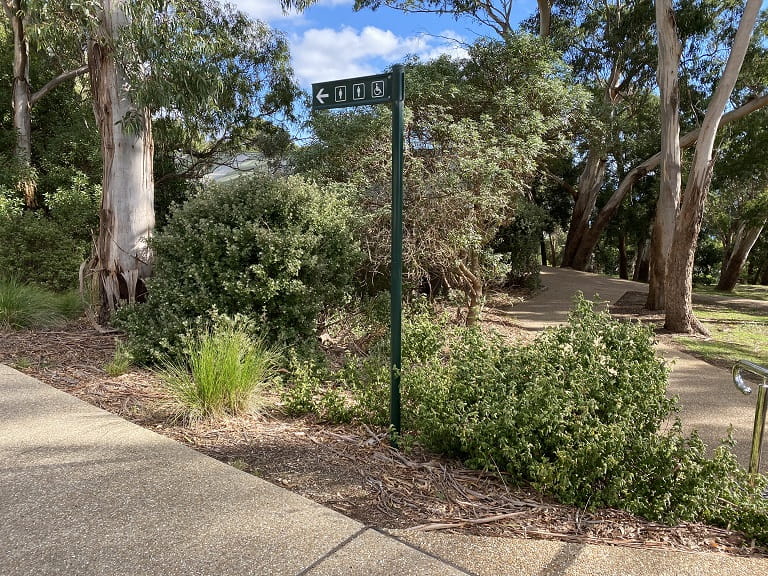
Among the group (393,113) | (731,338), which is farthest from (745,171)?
(393,113)

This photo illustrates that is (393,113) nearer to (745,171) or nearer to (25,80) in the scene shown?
(25,80)

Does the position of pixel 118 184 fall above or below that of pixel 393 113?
above

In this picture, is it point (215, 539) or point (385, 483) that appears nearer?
point (215, 539)

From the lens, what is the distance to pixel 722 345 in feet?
30.7

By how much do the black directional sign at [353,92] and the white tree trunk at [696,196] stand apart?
27.4 feet

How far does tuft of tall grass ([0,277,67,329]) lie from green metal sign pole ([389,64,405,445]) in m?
5.32

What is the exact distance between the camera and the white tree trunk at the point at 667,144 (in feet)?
34.7

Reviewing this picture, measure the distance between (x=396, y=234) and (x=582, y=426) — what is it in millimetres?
1476

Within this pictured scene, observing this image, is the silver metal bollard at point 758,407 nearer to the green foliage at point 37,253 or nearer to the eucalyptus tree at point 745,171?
the green foliage at point 37,253

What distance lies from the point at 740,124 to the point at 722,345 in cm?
1119

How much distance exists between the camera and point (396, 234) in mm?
3441

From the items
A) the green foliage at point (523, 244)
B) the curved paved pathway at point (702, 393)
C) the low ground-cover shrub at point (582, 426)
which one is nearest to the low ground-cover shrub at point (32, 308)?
the low ground-cover shrub at point (582, 426)

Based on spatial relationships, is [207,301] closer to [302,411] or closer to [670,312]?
[302,411]

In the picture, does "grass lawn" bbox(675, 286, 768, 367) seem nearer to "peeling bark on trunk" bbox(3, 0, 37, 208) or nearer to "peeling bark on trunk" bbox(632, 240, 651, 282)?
"peeling bark on trunk" bbox(632, 240, 651, 282)
